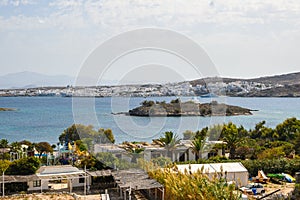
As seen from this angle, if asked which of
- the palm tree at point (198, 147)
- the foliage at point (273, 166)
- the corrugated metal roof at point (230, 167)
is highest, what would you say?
the palm tree at point (198, 147)

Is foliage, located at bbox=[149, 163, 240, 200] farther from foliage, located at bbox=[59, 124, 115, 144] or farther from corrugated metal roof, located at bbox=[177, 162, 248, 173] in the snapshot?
foliage, located at bbox=[59, 124, 115, 144]

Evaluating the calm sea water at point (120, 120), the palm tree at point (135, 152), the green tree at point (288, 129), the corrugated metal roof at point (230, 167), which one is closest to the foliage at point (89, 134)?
the calm sea water at point (120, 120)

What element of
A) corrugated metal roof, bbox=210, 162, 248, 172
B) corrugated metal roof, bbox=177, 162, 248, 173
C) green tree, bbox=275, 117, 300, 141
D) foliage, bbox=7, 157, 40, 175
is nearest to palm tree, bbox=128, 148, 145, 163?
corrugated metal roof, bbox=177, 162, 248, 173

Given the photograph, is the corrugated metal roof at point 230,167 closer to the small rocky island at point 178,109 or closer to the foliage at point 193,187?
the foliage at point 193,187

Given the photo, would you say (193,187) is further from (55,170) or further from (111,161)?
(111,161)

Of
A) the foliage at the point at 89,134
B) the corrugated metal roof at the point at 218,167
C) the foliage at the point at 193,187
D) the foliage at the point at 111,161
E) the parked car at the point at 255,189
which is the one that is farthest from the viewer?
the foliage at the point at 89,134

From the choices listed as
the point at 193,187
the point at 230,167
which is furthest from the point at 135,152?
the point at 193,187
